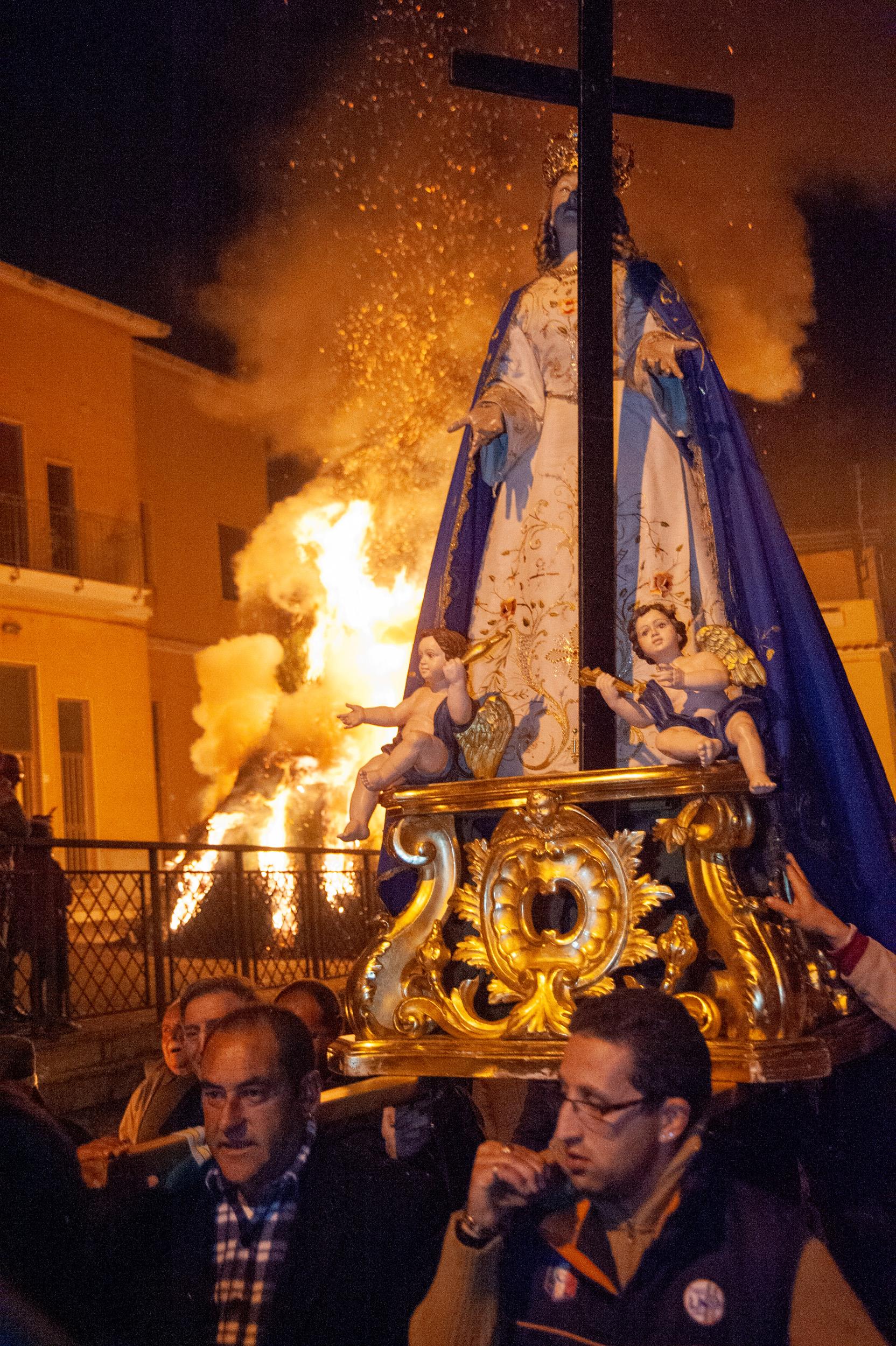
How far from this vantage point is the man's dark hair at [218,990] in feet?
9.84

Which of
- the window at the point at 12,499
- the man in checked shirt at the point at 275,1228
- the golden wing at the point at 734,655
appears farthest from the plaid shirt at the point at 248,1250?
the window at the point at 12,499

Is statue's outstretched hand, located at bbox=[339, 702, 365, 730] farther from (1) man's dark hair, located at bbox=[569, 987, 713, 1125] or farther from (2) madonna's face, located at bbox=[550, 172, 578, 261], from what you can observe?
(2) madonna's face, located at bbox=[550, 172, 578, 261]

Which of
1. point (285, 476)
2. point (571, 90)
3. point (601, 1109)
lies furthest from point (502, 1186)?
point (285, 476)

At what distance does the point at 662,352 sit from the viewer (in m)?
3.16

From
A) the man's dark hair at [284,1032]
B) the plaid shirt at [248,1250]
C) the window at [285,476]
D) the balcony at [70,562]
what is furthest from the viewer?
the window at [285,476]

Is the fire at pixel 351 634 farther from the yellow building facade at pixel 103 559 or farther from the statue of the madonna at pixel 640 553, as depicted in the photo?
the statue of the madonna at pixel 640 553

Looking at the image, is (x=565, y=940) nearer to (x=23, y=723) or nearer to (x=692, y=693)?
(x=692, y=693)

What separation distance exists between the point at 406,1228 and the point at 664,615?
4.35 ft

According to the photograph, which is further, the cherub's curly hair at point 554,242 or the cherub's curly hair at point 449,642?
the cherub's curly hair at point 554,242

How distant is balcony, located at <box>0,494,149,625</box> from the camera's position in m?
14.9

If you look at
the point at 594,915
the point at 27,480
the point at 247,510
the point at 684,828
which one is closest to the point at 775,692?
the point at 684,828

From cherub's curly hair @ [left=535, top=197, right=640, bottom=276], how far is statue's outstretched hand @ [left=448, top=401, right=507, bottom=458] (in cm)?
60

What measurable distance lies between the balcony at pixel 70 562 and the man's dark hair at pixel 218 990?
40.3ft

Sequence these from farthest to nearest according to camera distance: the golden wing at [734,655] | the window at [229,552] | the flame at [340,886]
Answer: the window at [229,552] < the flame at [340,886] < the golden wing at [734,655]
